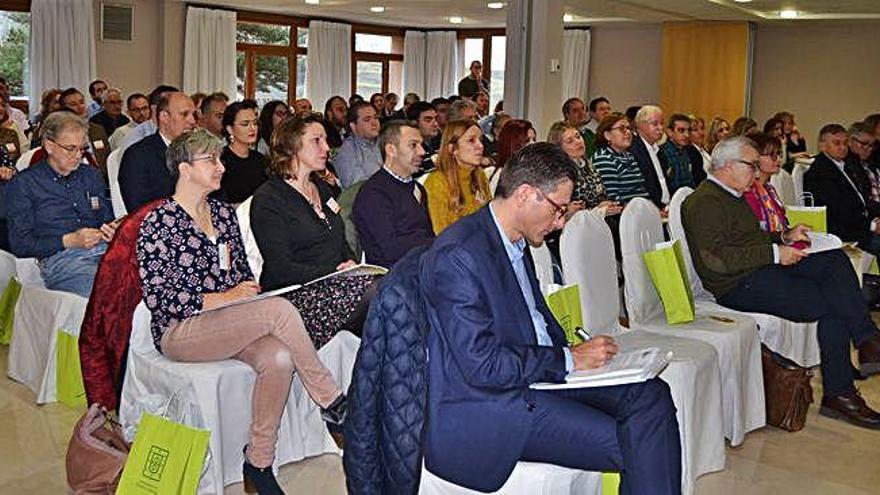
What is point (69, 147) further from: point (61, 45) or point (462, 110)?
point (61, 45)

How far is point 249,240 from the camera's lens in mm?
3969

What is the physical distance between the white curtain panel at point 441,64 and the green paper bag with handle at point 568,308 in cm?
1450

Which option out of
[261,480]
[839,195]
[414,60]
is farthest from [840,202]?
[414,60]

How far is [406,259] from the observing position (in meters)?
2.60

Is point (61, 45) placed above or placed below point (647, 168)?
above

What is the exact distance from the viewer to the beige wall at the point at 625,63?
1566 cm

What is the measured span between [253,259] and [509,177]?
1.65 meters

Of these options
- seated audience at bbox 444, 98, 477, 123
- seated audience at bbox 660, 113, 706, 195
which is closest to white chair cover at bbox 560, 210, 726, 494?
seated audience at bbox 660, 113, 706, 195

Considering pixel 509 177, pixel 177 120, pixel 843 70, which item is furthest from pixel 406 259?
pixel 843 70

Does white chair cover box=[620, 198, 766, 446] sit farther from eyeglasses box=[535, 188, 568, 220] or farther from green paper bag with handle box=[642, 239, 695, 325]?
eyeglasses box=[535, 188, 568, 220]

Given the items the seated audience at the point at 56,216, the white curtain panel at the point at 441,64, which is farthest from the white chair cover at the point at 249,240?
the white curtain panel at the point at 441,64

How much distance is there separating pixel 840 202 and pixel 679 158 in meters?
1.19

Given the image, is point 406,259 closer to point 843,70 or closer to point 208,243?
point 208,243

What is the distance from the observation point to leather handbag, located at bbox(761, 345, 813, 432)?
4332mm
